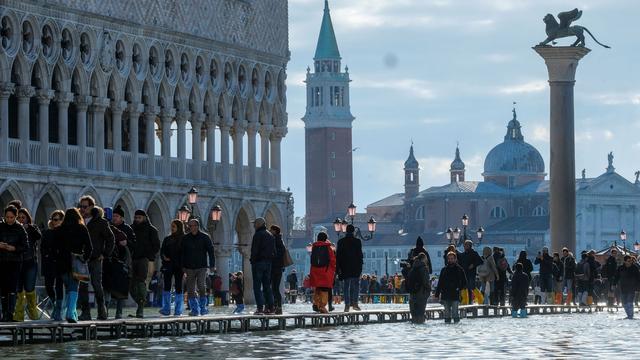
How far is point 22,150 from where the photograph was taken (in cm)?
5088

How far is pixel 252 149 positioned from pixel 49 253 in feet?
124

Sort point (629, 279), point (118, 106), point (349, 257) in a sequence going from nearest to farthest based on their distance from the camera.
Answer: point (349, 257) → point (629, 279) → point (118, 106)

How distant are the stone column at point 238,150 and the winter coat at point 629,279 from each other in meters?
24.3

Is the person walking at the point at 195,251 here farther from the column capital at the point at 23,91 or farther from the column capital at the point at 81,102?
the column capital at the point at 81,102

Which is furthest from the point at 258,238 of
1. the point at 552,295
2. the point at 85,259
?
the point at 552,295

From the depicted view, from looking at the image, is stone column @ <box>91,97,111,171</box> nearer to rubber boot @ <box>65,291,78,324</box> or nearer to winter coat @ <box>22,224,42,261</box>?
winter coat @ <box>22,224,42,261</box>

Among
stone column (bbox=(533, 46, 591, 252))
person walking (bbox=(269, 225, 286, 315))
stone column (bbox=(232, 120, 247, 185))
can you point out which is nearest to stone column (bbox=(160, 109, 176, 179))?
stone column (bbox=(232, 120, 247, 185))

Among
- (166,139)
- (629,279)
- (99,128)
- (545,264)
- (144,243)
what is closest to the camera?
(144,243)

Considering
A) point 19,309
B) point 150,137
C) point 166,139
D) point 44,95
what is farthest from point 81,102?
point 19,309

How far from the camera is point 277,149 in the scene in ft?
216

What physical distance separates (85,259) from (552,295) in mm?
23230

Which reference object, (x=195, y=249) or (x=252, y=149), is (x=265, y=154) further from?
(x=195, y=249)

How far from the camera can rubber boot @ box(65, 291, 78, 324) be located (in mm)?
26234

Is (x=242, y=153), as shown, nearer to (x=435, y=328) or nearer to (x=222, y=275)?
(x=222, y=275)
